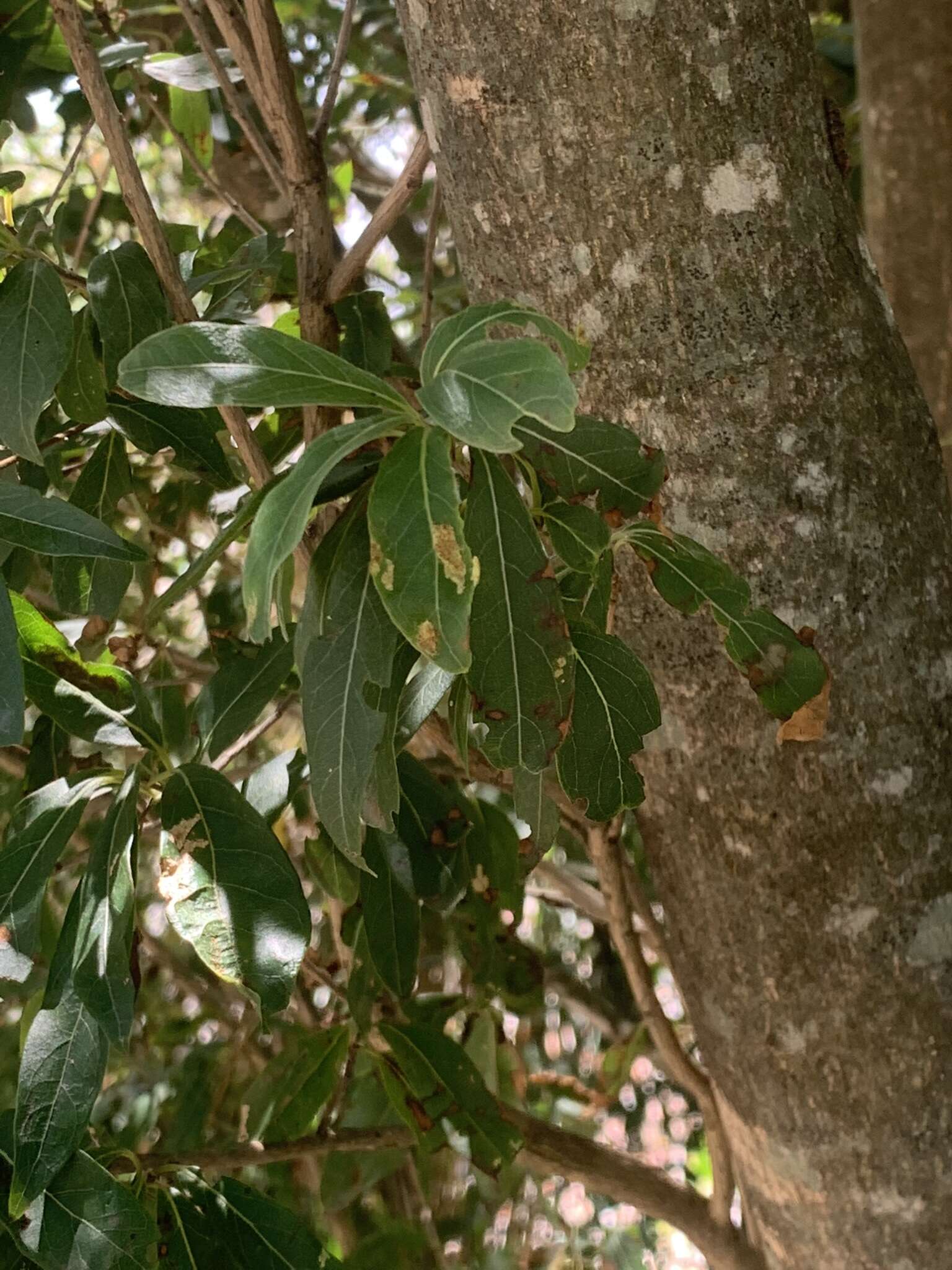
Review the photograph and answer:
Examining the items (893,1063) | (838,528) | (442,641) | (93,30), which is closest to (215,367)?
(442,641)

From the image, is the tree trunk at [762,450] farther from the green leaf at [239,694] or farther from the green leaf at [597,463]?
the green leaf at [239,694]

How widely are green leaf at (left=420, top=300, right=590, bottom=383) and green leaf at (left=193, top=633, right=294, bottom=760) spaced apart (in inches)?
12.9

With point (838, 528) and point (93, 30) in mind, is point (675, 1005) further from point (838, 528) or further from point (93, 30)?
point (93, 30)

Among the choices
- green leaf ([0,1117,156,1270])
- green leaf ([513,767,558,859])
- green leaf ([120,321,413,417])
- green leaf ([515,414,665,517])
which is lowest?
green leaf ([0,1117,156,1270])

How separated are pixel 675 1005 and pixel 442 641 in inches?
71.3

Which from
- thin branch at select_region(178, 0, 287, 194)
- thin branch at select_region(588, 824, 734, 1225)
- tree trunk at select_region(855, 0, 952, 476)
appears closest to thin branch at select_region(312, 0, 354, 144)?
thin branch at select_region(178, 0, 287, 194)

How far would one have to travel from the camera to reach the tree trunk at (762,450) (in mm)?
614

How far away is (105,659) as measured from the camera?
97cm

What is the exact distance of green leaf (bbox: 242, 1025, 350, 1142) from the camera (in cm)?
95

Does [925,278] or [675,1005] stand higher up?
[925,278]

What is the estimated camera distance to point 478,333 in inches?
18.8

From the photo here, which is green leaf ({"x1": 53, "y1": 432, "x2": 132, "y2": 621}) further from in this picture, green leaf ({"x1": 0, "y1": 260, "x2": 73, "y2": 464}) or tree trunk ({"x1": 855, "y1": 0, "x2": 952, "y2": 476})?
tree trunk ({"x1": 855, "y1": 0, "x2": 952, "y2": 476})

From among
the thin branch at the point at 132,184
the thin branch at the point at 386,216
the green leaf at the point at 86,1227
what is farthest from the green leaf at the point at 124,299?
the green leaf at the point at 86,1227

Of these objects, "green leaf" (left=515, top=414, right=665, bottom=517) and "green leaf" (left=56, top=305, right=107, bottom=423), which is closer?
"green leaf" (left=515, top=414, right=665, bottom=517)
